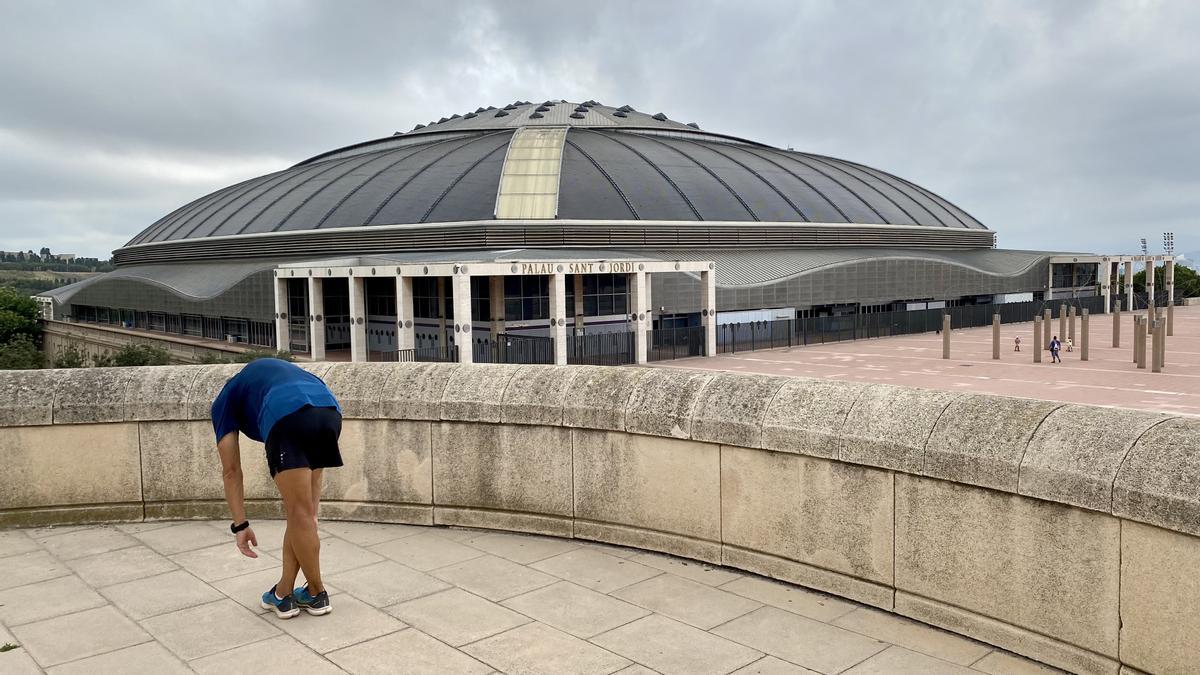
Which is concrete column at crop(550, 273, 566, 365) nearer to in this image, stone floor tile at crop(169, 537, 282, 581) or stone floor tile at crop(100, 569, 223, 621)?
stone floor tile at crop(169, 537, 282, 581)

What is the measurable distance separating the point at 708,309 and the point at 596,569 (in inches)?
1487

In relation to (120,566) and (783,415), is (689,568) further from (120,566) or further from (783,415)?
(120,566)

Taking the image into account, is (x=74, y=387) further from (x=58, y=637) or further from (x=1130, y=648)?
(x=1130, y=648)

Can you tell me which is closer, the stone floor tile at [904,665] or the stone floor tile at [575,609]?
the stone floor tile at [904,665]

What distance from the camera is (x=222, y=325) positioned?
172 feet

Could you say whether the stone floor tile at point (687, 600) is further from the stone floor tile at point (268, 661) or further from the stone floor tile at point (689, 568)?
the stone floor tile at point (268, 661)

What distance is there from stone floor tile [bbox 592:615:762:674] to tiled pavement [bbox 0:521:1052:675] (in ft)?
0.05

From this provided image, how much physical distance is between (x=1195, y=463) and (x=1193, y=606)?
77 centimetres

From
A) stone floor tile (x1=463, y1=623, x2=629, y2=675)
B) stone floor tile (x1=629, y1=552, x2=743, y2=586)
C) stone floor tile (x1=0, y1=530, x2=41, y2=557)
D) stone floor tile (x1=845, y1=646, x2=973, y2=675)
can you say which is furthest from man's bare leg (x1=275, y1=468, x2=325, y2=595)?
stone floor tile (x1=845, y1=646, x2=973, y2=675)

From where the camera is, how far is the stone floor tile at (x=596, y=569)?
7.28m

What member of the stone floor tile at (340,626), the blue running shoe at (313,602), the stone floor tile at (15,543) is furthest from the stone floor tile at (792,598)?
the stone floor tile at (15,543)

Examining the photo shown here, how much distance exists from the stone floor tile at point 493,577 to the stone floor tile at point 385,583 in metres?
0.17

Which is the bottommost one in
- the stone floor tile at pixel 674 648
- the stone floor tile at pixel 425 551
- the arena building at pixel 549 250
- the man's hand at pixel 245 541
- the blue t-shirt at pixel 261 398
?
the stone floor tile at pixel 674 648

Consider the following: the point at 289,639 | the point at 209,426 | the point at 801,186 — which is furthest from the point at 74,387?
the point at 801,186
